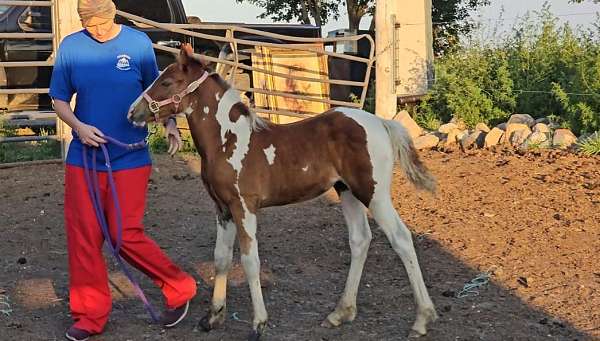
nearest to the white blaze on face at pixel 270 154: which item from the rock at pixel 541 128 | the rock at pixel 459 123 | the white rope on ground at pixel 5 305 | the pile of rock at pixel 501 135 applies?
the white rope on ground at pixel 5 305

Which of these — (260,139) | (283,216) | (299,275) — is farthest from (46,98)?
(260,139)

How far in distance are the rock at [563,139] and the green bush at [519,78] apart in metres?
0.44

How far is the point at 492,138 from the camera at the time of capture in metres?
10.1

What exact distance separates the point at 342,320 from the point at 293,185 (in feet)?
2.94

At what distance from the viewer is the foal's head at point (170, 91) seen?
4.71 meters

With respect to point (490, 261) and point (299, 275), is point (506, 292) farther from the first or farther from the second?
point (299, 275)

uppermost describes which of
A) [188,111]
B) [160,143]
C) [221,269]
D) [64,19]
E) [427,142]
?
[64,19]

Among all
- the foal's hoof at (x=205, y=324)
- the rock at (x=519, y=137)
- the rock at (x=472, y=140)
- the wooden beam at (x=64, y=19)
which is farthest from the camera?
the rock at (x=472, y=140)

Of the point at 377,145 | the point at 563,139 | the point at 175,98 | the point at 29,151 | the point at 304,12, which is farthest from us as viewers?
the point at 304,12

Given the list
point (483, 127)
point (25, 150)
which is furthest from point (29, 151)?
point (483, 127)

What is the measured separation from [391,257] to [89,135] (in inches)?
108

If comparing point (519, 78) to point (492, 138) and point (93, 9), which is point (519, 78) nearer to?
point (492, 138)

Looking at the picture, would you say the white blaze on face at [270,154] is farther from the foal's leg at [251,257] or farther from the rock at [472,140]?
the rock at [472,140]

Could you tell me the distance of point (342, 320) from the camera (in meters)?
5.09
